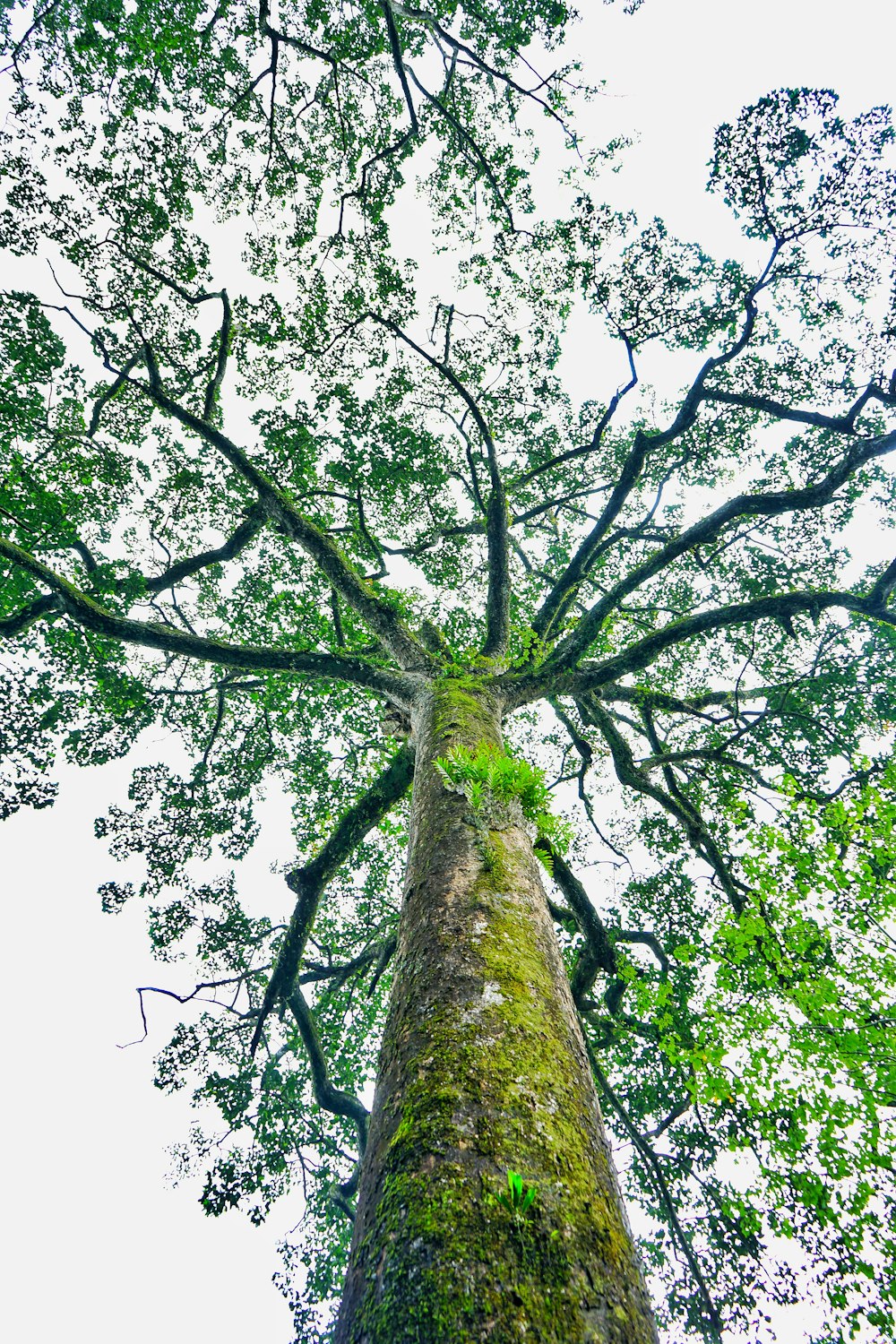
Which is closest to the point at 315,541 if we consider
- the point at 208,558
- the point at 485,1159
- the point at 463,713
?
the point at 208,558

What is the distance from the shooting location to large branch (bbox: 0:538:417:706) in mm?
6688

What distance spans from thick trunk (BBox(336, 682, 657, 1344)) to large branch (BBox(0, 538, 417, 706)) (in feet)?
14.2

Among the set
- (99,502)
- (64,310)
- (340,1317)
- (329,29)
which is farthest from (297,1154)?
(329,29)

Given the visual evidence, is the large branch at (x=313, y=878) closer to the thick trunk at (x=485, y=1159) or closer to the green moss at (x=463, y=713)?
the green moss at (x=463, y=713)

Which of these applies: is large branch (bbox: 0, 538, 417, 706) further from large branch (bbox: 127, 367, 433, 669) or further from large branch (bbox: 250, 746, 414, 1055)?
large branch (bbox: 250, 746, 414, 1055)

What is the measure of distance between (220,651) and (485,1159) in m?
6.46

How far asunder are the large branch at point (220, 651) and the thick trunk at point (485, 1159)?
14.2ft

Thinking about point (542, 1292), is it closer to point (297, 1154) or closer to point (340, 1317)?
point (340, 1317)

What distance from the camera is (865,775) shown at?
7867 mm

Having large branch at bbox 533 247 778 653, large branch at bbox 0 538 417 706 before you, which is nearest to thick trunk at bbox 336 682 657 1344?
large branch at bbox 0 538 417 706

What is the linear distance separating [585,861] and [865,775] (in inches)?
197

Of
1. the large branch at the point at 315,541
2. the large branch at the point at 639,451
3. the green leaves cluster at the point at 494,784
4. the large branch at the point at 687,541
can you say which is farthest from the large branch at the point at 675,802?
the green leaves cluster at the point at 494,784

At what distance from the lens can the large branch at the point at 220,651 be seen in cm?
669

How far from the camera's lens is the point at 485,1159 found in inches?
63.9
